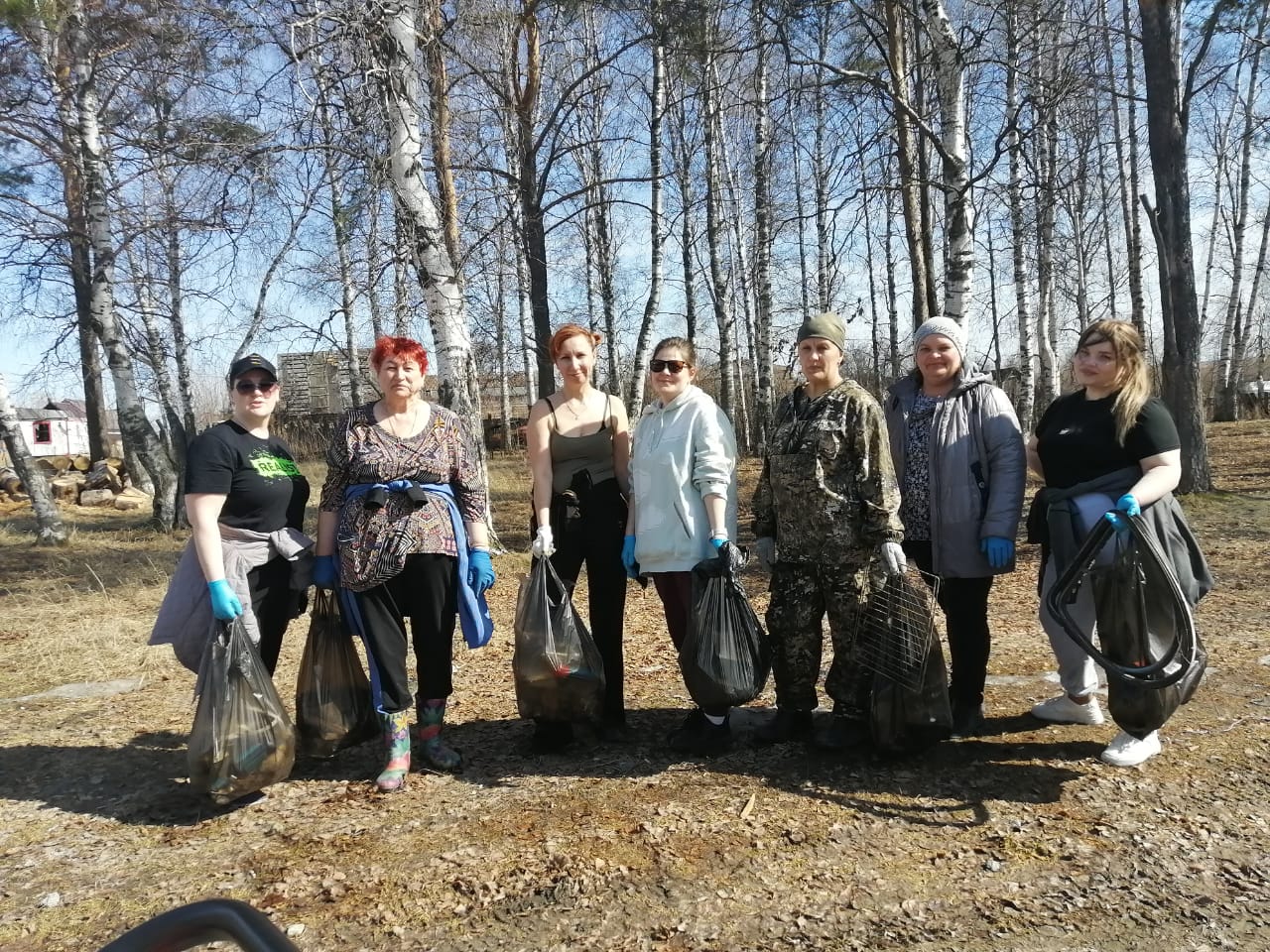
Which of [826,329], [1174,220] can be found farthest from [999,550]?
[1174,220]

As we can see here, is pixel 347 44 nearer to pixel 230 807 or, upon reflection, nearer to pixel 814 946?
pixel 230 807

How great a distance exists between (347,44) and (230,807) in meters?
5.70

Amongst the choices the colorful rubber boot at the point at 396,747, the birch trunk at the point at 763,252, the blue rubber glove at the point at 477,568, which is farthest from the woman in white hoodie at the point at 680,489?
the birch trunk at the point at 763,252

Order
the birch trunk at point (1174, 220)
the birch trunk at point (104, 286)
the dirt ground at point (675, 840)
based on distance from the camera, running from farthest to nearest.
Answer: the birch trunk at point (104, 286) → the birch trunk at point (1174, 220) → the dirt ground at point (675, 840)

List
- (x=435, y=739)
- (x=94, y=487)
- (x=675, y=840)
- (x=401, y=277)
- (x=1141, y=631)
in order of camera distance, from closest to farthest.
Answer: (x=675, y=840)
(x=1141, y=631)
(x=435, y=739)
(x=401, y=277)
(x=94, y=487)

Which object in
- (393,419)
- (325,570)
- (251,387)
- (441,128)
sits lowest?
(325,570)

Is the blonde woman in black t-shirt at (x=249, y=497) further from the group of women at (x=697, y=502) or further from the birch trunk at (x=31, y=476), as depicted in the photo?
the birch trunk at (x=31, y=476)

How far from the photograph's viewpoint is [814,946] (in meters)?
2.19

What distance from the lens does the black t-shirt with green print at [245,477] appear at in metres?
3.04

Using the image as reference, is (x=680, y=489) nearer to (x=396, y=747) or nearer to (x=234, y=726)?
(x=396, y=747)

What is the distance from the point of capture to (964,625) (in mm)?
3414

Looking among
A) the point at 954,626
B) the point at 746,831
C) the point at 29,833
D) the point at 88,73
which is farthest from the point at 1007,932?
the point at 88,73

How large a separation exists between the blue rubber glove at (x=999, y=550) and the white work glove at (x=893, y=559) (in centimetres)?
36

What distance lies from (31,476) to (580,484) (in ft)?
31.1
